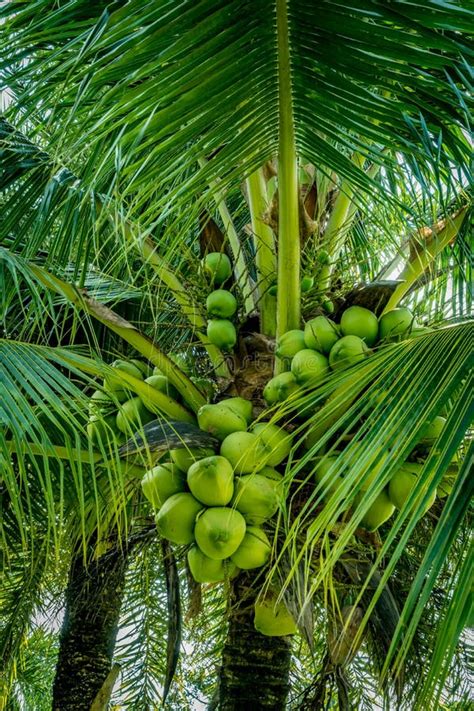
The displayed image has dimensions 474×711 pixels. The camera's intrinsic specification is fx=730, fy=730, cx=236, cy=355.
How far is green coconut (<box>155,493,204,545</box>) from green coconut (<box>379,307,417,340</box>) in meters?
0.60

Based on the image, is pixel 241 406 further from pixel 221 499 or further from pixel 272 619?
pixel 272 619

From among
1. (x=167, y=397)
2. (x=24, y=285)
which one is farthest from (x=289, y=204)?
(x=24, y=285)

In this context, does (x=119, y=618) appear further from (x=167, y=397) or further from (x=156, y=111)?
(x=156, y=111)

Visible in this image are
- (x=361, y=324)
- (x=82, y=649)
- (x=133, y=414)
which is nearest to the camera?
(x=361, y=324)

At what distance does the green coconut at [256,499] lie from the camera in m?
1.54

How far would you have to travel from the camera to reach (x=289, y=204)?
5.46 feet

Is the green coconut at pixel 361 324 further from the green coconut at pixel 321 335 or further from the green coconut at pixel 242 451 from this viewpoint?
the green coconut at pixel 242 451

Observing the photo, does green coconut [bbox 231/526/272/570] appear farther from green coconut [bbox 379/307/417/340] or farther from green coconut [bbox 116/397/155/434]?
green coconut [bbox 379/307/417/340]

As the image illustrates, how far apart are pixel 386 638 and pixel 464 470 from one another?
1.06 m

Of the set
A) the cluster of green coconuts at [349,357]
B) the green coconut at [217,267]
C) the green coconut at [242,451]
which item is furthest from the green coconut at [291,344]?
the green coconut at [217,267]

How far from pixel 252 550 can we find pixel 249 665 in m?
0.53

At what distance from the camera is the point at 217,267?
2014 mm

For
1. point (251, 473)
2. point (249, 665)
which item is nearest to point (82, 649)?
point (249, 665)

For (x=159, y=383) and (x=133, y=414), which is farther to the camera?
(x=159, y=383)
